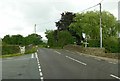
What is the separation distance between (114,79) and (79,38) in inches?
3225

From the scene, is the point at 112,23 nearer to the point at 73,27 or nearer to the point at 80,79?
the point at 73,27

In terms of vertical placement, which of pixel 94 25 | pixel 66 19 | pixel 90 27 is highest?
pixel 66 19

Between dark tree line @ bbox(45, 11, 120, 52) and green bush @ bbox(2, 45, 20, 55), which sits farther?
dark tree line @ bbox(45, 11, 120, 52)

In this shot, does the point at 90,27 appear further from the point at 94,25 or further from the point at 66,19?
the point at 66,19

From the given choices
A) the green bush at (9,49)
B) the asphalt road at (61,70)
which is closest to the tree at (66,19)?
the green bush at (9,49)

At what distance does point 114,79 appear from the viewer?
1650cm

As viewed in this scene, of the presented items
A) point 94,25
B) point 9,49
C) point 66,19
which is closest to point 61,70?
point 9,49

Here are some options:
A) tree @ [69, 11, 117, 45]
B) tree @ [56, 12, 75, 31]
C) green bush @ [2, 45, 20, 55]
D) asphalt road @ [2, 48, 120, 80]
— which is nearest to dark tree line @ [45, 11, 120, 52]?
tree @ [69, 11, 117, 45]

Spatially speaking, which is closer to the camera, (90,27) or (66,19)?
(90,27)

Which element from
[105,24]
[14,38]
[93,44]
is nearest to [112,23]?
[105,24]

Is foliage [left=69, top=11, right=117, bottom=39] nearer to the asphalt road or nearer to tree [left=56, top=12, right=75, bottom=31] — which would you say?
tree [left=56, top=12, right=75, bottom=31]

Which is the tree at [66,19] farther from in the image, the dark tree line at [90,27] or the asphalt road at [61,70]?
the asphalt road at [61,70]

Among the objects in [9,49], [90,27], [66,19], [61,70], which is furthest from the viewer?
[66,19]

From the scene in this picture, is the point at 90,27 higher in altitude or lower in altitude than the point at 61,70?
higher
